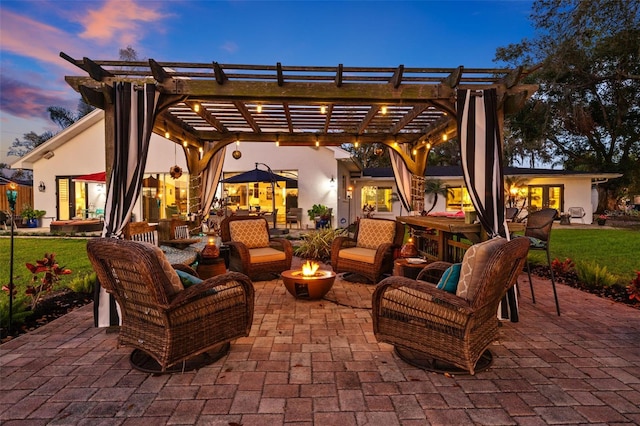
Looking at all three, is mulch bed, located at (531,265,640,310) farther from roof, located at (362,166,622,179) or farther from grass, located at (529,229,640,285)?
roof, located at (362,166,622,179)

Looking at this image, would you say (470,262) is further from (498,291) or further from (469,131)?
(469,131)

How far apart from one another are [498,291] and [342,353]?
1337 mm

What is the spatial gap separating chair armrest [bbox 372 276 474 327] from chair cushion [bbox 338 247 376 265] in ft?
8.22

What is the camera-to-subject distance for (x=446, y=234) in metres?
5.70

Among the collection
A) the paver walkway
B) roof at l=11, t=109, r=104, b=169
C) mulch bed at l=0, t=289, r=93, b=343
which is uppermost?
roof at l=11, t=109, r=104, b=169

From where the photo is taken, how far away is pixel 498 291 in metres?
2.80

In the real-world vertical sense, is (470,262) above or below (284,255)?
above

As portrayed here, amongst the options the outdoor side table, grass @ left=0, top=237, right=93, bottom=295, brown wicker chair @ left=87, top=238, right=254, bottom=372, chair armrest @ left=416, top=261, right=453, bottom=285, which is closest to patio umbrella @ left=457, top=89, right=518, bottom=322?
chair armrest @ left=416, top=261, right=453, bottom=285

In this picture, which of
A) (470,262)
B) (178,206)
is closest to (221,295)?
(470,262)

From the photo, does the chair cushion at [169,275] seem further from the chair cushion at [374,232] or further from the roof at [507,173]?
the roof at [507,173]

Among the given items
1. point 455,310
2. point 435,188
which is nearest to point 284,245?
point 455,310

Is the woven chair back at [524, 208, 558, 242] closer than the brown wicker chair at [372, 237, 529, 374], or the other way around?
the brown wicker chair at [372, 237, 529, 374]

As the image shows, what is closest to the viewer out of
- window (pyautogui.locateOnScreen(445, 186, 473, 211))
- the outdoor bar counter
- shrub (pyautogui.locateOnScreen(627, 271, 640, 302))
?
shrub (pyautogui.locateOnScreen(627, 271, 640, 302))

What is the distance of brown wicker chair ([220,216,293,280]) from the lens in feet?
18.3
